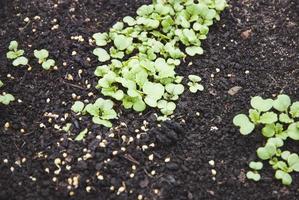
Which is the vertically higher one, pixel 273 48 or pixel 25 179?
pixel 273 48

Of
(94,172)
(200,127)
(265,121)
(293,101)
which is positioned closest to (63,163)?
(94,172)

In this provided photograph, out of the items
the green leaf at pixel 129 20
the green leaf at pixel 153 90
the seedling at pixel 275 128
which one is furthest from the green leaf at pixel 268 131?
the green leaf at pixel 129 20

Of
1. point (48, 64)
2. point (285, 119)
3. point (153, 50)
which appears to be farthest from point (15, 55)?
point (285, 119)

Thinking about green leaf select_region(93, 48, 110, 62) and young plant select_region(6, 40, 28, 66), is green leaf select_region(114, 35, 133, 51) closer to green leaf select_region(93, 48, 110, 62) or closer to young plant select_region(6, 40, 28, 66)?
green leaf select_region(93, 48, 110, 62)

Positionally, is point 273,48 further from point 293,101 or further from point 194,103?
point 194,103

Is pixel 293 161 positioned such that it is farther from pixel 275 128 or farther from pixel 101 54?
pixel 101 54

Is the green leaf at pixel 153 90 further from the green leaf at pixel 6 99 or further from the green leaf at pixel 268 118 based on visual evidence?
the green leaf at pixel 6 99

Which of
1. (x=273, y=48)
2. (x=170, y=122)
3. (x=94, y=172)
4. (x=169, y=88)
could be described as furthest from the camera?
(x=273, y=48)
